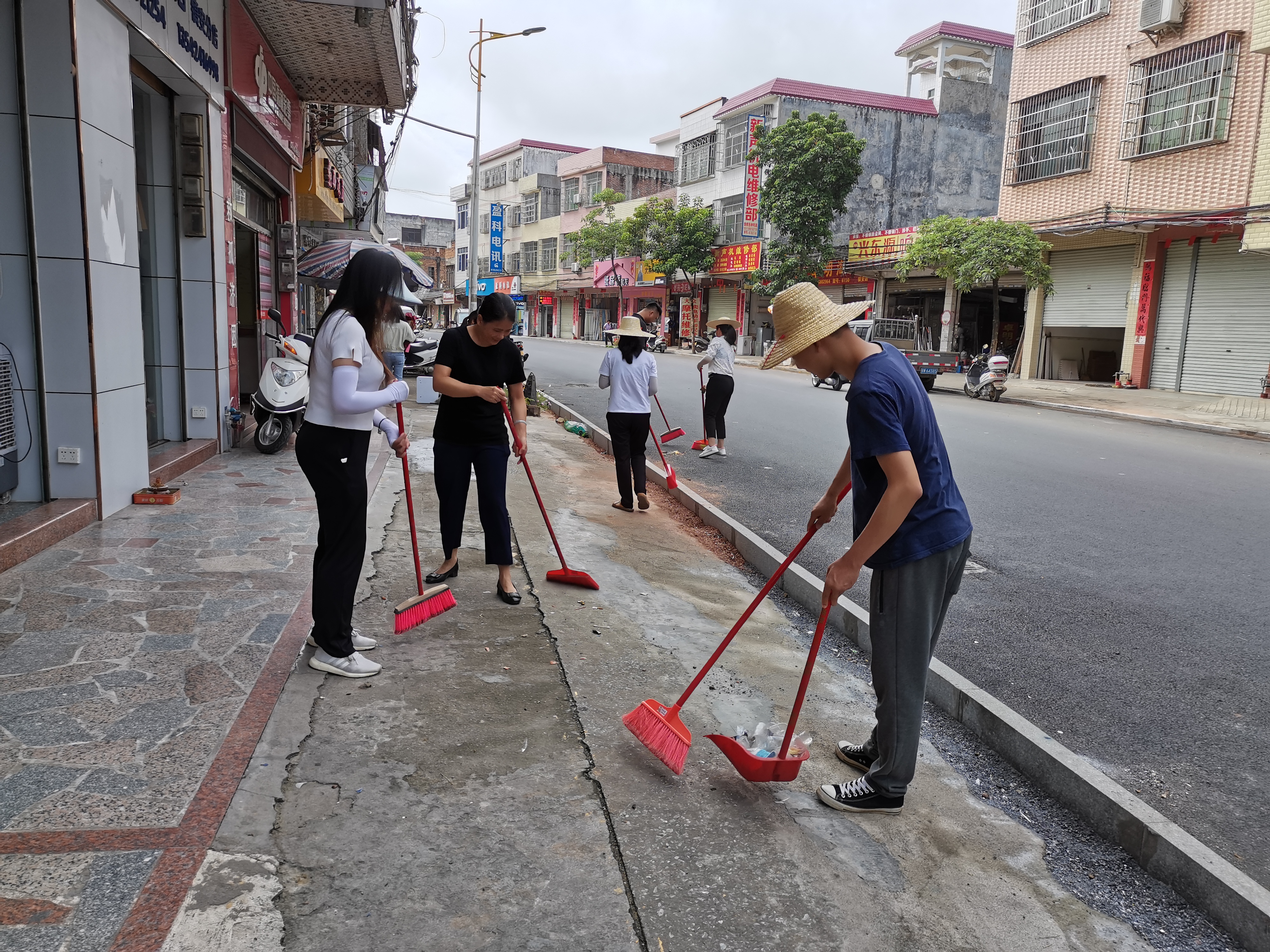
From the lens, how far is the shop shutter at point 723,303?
4109 centimetres

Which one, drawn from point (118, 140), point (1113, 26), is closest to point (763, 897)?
point (118, 140)

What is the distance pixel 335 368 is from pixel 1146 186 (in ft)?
71.7

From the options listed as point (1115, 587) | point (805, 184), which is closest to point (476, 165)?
point (805, 184)

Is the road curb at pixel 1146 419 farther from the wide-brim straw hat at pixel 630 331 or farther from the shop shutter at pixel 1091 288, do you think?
the wide-brim straw hat at pixel 630 331

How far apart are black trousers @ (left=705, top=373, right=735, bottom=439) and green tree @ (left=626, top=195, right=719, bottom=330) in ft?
98.3

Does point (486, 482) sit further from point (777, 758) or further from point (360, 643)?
point (777, 758)

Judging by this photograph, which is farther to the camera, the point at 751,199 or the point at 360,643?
the point at 751,199

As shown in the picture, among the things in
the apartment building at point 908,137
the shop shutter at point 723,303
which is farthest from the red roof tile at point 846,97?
the shop shutter at point 723,303

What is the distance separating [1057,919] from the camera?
2578 mm

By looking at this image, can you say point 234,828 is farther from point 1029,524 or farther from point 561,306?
point 561,306

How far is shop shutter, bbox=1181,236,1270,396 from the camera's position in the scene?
18.7 m

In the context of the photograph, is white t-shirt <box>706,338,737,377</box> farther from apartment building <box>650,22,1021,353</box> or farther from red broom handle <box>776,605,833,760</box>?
apartment building <box>650,22,1021,353</box>

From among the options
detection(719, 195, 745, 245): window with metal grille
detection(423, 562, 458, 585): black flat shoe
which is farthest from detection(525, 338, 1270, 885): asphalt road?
detection(719, 195, 745, 245): window with metal grille

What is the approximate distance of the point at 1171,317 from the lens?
20594 millimetres
